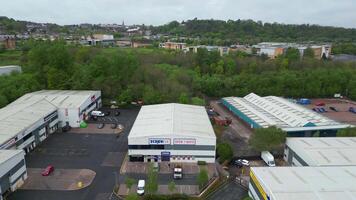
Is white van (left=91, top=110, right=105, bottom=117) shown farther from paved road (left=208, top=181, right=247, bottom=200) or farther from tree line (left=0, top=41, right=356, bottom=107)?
paved road (left=208, top=181, right=247, bottom=200)

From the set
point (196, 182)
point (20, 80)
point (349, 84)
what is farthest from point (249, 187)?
point (349, 84)

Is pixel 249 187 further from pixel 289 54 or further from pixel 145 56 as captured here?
pixel 289 54

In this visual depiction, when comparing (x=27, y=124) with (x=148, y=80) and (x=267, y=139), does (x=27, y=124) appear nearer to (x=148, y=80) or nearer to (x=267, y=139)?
(x=148, y=80)

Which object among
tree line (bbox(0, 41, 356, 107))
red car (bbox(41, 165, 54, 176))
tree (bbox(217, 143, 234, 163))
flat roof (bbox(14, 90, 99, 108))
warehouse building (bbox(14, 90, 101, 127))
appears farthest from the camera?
tree line (bbox(0, 41, 356, 107))

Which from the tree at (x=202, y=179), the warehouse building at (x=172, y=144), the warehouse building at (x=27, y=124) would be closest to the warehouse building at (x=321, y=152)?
the warehouse building at (x=172, y=144)

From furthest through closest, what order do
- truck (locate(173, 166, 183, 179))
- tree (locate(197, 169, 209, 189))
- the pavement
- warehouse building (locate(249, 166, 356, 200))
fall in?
truck (locate(173, 166, 183, 179)), the pavement, tree (locate(197, 169, 209, 189)), warehouse building (locate(249, 166, 356, 200))

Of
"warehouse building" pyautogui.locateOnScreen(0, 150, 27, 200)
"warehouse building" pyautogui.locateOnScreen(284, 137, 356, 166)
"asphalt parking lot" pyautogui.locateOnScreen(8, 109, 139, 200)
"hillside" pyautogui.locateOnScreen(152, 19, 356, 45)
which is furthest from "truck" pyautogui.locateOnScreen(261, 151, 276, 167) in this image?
"hillside" pyautogui.locateOnScreen(152, 19, 356, 45)

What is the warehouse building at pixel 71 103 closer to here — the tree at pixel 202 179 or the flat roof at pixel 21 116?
the flat roof at pixel 21 116
